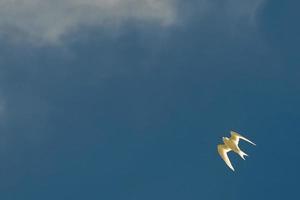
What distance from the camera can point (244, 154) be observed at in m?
89.6

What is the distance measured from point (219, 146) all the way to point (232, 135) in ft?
16.9

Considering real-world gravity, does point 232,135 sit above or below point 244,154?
above

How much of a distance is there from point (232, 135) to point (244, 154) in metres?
10.2

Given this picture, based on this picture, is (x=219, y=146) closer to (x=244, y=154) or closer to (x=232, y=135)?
(x=232, y=135)

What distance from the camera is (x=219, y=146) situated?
104 meters

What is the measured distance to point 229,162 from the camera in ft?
329

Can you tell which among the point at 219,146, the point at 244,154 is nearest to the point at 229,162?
the point at 219,146

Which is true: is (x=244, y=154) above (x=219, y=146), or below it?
below

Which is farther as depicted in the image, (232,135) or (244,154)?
(232,135)

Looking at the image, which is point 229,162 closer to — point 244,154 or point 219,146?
point 219,146

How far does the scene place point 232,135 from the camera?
99562mm

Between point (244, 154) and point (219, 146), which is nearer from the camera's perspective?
point (244, 154)

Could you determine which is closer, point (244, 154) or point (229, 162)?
point (244, 154)

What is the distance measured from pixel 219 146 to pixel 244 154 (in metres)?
14.5
